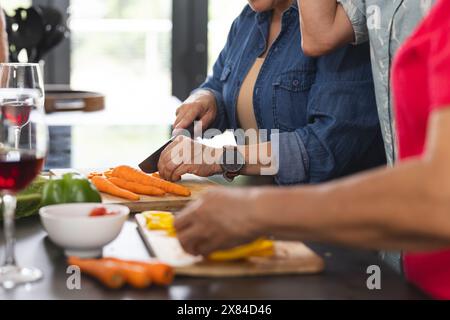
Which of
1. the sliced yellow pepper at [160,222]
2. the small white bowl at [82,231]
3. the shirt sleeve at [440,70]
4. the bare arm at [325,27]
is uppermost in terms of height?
the bare arm at [325,27]

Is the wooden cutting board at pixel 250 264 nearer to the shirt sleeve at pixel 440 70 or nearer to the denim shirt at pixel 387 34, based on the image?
the shirt sleeve at pixel 440 70

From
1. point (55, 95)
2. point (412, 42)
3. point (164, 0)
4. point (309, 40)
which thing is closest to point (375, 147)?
point (309, 40)

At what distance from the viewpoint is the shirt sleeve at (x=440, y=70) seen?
94 cm

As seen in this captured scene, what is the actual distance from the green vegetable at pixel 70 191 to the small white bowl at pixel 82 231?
177 mm

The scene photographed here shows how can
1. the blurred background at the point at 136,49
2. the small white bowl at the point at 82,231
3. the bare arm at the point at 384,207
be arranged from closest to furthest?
1. the bare arm at the point at 384,207
2. the small white bowl at the point at 82,231
3. the blurred background at the point at 136,49

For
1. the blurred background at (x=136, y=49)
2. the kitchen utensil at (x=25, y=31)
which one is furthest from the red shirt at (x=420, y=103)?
the blurred background at (x=136, y=49)

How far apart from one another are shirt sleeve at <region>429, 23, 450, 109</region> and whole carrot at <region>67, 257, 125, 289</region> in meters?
0.48

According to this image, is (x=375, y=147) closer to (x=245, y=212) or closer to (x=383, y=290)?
(x=383, y=290)

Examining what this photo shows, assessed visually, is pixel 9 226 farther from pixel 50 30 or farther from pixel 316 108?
pixel 50 30

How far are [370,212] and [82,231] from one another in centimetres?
50

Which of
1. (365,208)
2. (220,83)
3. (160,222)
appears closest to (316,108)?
(220,83)

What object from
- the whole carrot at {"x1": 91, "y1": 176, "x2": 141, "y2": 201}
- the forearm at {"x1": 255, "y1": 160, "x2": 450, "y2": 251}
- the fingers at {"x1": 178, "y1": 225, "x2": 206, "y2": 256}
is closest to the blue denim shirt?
the whole carrot at {"x1": 91, "y1": 176, "x2": 141, "y2": 201}

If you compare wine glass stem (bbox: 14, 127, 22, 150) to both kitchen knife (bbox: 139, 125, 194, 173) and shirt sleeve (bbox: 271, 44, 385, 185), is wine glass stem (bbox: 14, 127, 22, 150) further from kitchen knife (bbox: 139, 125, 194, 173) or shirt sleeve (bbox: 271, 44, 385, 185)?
shirt sleeve (bbox: 271, 44, 385, 185)
